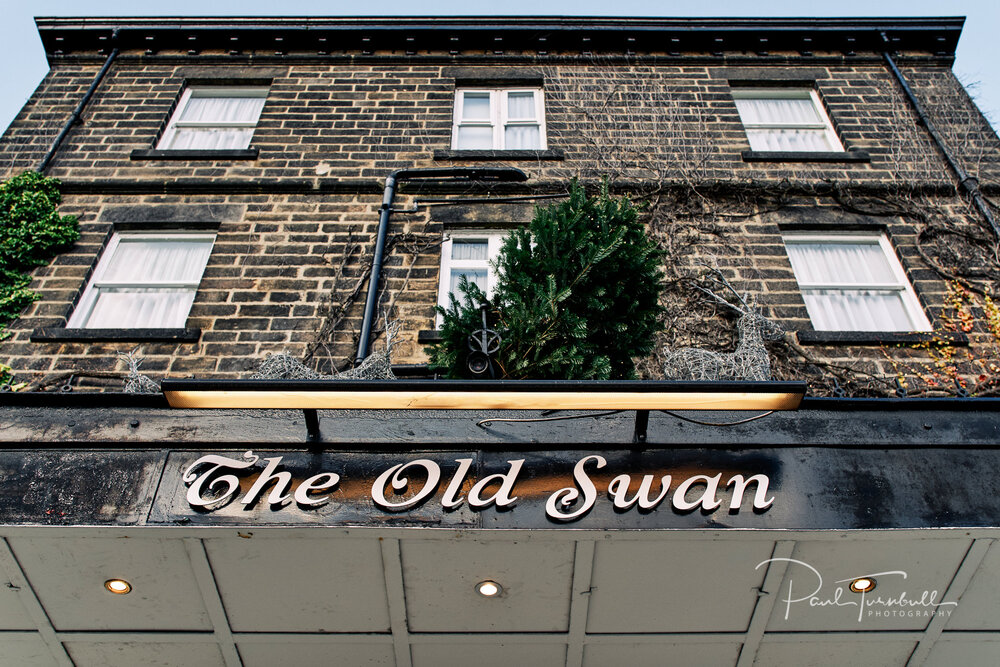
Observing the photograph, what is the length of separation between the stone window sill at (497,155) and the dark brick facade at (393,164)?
46 mm

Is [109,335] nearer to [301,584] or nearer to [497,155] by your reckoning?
[301,584]

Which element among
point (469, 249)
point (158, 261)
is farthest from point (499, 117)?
point (158, 261)

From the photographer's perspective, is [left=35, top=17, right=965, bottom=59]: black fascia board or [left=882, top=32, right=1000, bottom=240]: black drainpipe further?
[left=35, top=17, right=965, bottom=59]: black fascia board

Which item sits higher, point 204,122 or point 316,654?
point 204,122

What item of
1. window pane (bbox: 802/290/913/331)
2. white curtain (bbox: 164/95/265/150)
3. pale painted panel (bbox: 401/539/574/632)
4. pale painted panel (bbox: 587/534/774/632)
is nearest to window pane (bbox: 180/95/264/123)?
white curtain (bbox: 164/95/265/150)

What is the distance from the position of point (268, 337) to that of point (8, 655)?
408 centimetres

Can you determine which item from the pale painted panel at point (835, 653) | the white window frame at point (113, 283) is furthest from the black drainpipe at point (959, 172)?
the white window frame at point (113, 283)

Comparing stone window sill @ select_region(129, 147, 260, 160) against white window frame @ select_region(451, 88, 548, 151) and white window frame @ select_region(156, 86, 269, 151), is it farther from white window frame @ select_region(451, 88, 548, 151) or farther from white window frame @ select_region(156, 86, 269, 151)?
white window frame @ select_region(451, 88, 548, 151)

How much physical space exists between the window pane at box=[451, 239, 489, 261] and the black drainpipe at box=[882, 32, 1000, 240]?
701cm

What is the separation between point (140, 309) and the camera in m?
9.04

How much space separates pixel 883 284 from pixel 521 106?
633 cm

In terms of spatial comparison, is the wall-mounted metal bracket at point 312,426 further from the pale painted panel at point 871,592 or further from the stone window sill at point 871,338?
the stone window sill at point 871,338

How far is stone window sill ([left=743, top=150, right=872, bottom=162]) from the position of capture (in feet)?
35.0

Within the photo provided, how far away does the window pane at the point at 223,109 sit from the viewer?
457 inches
